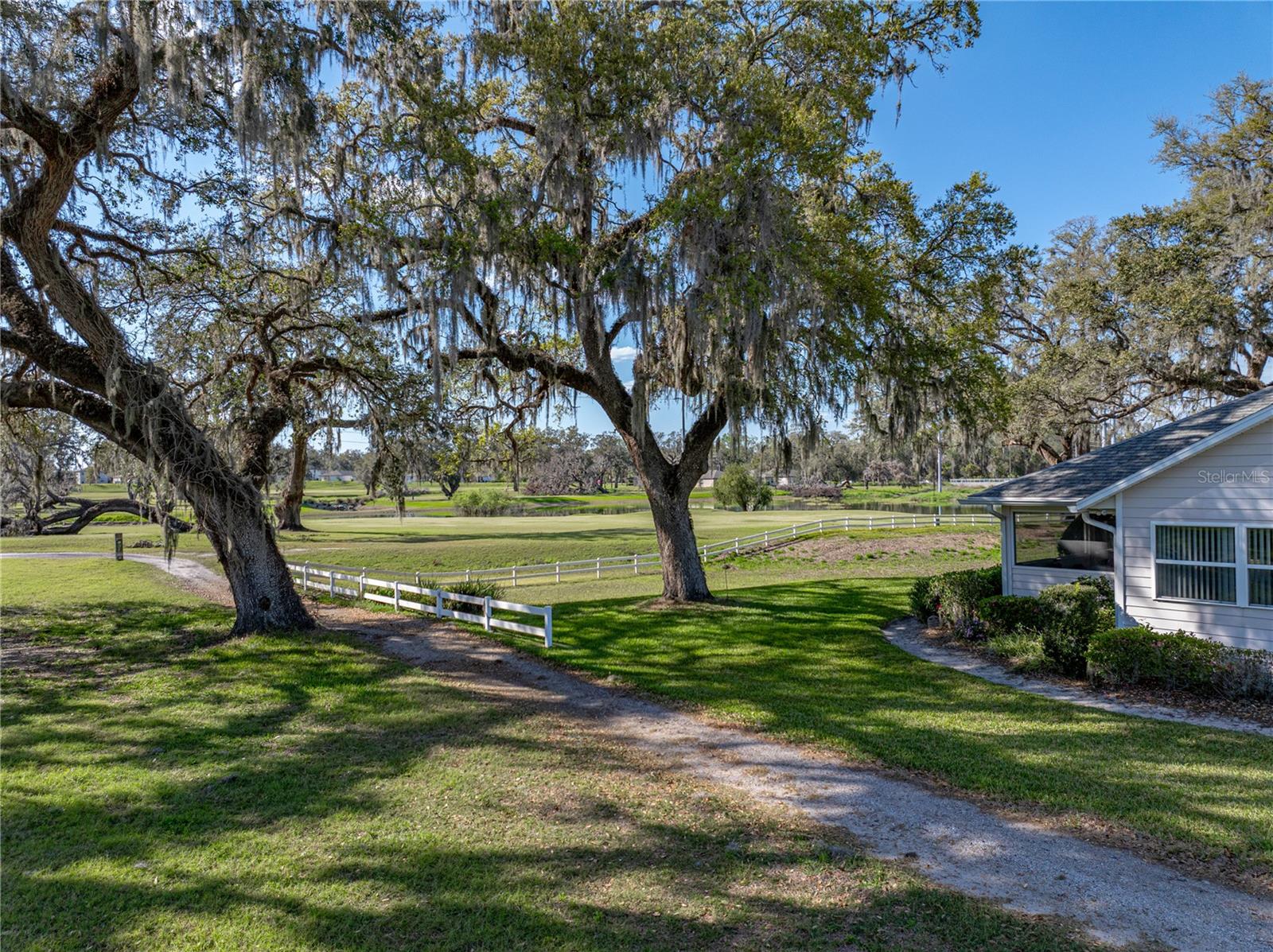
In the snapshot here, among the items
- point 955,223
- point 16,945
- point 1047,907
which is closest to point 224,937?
point 16,945

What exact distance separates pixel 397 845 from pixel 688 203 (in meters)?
9.85

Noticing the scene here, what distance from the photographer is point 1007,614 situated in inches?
471

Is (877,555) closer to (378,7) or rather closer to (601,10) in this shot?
(601,10)

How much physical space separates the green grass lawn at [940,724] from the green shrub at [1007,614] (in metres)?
1.98

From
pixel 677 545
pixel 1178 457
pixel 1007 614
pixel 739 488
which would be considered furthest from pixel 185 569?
pixel 739 488

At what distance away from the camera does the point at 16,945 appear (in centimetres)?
404

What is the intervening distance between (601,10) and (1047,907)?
13.7 meters

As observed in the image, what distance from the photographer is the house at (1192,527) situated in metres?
9.66

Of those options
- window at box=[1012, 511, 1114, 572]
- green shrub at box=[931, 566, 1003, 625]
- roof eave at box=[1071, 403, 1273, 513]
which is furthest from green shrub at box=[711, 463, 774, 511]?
roof eave at box=[1071, 403, 1273, 513]

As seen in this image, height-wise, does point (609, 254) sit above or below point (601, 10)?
below

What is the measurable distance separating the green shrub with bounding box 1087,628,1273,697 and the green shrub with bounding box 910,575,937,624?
453 centimetres

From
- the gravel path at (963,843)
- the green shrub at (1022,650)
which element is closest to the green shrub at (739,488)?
the green shrub at (1022,650)

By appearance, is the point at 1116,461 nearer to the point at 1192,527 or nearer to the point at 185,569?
the point at 1192,527

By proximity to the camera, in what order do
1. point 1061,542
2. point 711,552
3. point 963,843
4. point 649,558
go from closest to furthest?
point 963,843, point 1061,542, point 649,558, point 711,552
